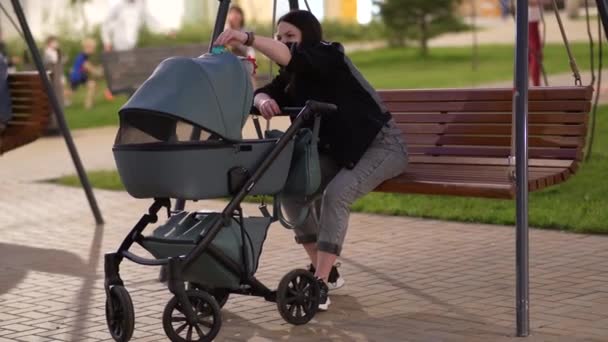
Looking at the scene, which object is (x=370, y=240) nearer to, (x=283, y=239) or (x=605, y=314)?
(x=283, y=239)

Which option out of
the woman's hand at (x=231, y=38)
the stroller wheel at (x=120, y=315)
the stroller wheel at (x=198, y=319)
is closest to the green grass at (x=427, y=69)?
the woman's hand at (x=231, y=38)

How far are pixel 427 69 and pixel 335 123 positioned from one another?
69.3 feet

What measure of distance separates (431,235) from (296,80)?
8.19ft

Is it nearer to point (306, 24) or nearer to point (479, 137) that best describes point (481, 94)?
point (479, 137)

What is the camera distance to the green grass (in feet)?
74.0

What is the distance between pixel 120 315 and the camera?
20.7 ft

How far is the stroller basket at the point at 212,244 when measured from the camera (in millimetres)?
6320

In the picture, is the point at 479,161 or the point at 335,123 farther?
the point at 479,161

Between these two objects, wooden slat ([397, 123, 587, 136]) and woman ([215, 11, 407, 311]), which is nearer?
woman ([215, 11, 407, 311])

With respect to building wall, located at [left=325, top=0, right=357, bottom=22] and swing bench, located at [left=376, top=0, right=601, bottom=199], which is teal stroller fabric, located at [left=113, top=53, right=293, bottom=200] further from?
building wall, located at [left=325, top=0, right=357, bottom=22]

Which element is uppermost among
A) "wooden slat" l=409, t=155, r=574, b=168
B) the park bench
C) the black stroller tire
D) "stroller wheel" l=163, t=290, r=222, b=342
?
"wooden slat" l=409, t=155, r=574, b=168

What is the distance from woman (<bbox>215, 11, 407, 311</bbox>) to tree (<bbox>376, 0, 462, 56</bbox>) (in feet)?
81.5

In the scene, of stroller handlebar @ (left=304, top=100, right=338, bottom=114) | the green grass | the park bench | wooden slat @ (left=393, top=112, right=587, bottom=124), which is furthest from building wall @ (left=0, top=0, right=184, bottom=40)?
stroller handlebar @ (left=304, top=100, right=338, bottom=114)

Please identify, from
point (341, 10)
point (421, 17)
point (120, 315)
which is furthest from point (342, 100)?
point (341, 10)
